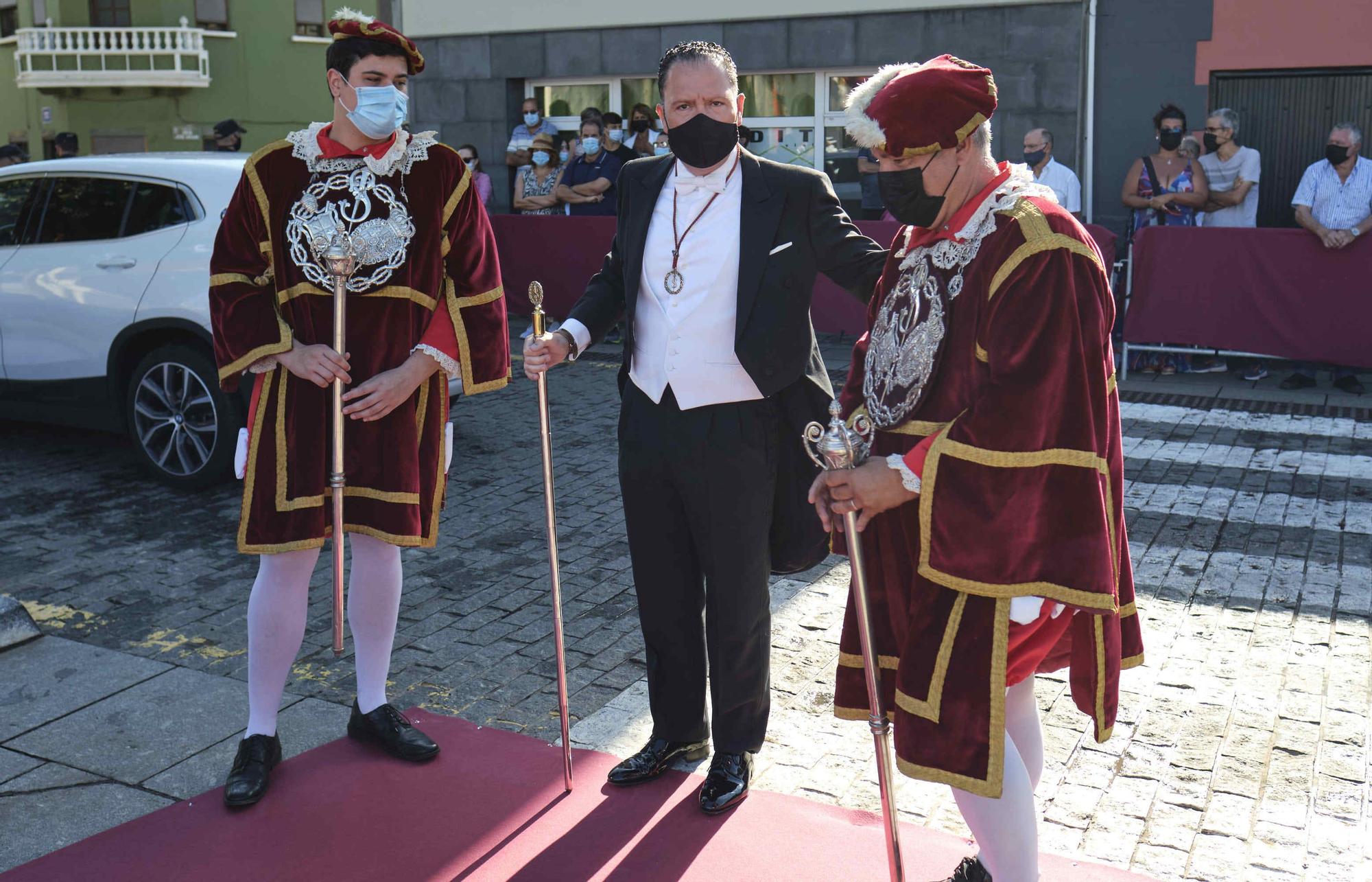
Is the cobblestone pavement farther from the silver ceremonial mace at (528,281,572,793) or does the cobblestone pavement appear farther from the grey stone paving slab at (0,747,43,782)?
the silver ceremonial mace at (528,281,572,793)

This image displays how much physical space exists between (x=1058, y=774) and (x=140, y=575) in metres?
4.04

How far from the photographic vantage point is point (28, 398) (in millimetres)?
8000

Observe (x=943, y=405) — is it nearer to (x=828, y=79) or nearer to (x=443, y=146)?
(x=443, y=146)

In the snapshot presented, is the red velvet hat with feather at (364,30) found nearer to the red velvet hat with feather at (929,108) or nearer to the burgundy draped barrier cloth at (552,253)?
the red velvet hat with feather at (929,108)

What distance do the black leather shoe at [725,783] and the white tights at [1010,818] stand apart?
38.1 inches

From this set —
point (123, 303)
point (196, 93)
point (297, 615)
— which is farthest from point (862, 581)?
point (196, 93)

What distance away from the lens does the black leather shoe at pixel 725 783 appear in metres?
3.66

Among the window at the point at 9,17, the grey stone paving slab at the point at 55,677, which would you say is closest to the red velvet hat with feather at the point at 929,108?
the grey stone paving slab at the point at 55,677

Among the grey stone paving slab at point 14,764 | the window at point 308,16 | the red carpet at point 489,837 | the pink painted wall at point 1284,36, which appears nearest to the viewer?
the red carpet at point 489,837

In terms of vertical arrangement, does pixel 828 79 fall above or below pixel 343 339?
above

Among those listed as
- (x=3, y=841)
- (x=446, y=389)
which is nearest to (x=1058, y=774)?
(x=446, y=389)

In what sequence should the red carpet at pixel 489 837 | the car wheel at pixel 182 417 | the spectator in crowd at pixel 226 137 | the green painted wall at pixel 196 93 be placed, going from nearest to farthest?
the red carpet at pixel 489 837, the car wheel at pixel 182 417, the spectator in crowd at pixel 226 137, the green painted wall at pixel 196 93

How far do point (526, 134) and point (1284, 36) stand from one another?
7795 mm

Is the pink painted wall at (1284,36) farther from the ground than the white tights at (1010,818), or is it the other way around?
the pink painted wall at (1284,36)
